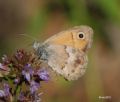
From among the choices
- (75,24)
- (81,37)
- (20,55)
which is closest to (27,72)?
(20,55)

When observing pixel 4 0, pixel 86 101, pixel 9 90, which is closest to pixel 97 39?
pixel 86 101

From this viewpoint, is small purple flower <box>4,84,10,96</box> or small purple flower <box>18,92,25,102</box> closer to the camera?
small purple flower <box>18,92,25,102</box>

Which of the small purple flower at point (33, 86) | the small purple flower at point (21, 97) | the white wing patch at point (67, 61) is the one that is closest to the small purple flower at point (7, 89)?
the small purple flower at point (21, 97)

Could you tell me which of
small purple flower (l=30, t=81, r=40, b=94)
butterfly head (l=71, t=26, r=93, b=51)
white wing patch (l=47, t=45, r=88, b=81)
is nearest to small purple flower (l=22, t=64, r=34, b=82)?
small purple flower (l=30, t=81, r=40, b=94)

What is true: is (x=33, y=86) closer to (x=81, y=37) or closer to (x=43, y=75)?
(x=43, y=75)

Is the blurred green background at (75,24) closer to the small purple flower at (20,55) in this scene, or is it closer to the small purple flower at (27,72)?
the small purple flower at (20,55)

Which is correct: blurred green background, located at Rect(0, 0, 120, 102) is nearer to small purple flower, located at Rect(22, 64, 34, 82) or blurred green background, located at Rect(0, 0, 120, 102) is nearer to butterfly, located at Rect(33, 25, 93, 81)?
butterfly, located at Rect(33, 25, 93, 81)
